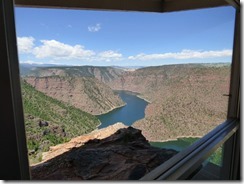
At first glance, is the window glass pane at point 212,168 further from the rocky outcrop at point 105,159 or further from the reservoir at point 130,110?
the reservoir at point 130,110

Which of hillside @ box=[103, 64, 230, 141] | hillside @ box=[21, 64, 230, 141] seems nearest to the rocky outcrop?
hillside @ box=[21, 64, 230, 141]

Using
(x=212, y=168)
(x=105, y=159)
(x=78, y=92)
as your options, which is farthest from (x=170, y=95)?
(x=212, y=168)

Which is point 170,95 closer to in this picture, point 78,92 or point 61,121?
point 78,92

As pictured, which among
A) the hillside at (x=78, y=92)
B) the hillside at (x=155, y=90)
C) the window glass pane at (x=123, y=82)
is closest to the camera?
the window glass pane at (x=123, y=82)

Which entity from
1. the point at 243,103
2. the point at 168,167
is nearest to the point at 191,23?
the point at 243,103

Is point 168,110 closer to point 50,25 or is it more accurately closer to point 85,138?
point 85,138

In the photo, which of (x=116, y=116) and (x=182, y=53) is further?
(x=182, y=53)

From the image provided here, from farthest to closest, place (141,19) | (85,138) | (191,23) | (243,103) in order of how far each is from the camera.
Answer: (141,19), (191,23), (85,138), (243,103)

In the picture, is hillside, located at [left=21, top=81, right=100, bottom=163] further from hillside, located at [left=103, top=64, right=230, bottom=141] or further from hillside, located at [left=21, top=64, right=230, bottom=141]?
hillside, located at [left=103, top=64, right=230, bottom=141]

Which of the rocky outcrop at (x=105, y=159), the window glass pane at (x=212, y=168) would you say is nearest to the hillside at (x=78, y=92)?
the rocky outcrop at (x=105, y=159)
